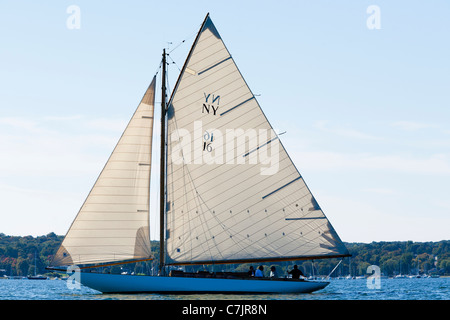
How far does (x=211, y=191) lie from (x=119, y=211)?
583cm

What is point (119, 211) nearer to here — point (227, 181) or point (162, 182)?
point (162, 182)

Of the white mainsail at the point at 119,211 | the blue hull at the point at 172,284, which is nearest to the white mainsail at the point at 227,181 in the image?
the blue hull at the point at 172,284

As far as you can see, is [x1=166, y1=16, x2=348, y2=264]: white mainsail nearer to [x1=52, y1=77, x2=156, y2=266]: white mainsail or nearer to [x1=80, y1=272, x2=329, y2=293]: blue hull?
[x1=80, y1=272, x2=329, y2=293]: blue hull

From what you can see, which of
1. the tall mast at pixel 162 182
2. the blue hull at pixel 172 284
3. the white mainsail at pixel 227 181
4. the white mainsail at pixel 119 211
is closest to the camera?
the white mainsail at pixel 119 211

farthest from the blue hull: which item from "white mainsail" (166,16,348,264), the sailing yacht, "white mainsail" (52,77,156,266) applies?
"white mainsail" (52,77,156,266)

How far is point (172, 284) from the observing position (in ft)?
154

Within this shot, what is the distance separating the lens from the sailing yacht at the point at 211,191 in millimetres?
47031

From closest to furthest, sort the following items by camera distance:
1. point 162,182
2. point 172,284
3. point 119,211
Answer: point 119,211 < point 172,284 < point 162,182

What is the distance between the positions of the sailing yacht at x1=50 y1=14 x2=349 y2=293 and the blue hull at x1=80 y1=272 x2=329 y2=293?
0.21 ft

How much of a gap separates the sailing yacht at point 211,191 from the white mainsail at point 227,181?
63mm

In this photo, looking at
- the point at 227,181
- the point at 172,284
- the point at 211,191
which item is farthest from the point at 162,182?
the point at 172,284

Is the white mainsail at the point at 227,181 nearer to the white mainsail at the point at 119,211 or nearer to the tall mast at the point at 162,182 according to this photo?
the tall mast at the point at 162,182
